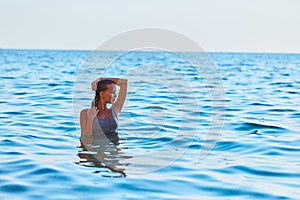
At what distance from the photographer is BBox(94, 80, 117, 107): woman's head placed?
9109 mm

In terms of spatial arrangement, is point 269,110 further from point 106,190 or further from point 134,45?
point 106,190

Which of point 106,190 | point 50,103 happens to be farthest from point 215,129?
point 50,103

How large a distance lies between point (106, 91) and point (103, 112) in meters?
0.54

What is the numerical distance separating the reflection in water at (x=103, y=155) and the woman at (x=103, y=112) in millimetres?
120

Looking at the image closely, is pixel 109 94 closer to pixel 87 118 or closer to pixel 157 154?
pixel 87 118

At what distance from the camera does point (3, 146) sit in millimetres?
9328

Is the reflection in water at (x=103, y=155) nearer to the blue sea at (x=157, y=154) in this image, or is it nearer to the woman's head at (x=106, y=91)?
the blue sea at (x=157, y=154)

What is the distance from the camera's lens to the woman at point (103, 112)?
30.0 feet

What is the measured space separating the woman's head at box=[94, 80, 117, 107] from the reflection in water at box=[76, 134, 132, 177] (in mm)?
798

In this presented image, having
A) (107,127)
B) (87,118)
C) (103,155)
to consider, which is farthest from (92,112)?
(103,155)

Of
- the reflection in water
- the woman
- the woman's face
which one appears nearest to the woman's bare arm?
the woman

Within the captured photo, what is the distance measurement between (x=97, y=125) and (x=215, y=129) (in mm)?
3111

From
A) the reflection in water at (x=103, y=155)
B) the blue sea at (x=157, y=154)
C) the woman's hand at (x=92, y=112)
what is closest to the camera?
the blue sea at (x=157, y=154)

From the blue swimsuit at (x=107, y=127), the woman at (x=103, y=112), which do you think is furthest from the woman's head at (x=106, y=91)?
the blue swimsuit at (x=107, y=127)
